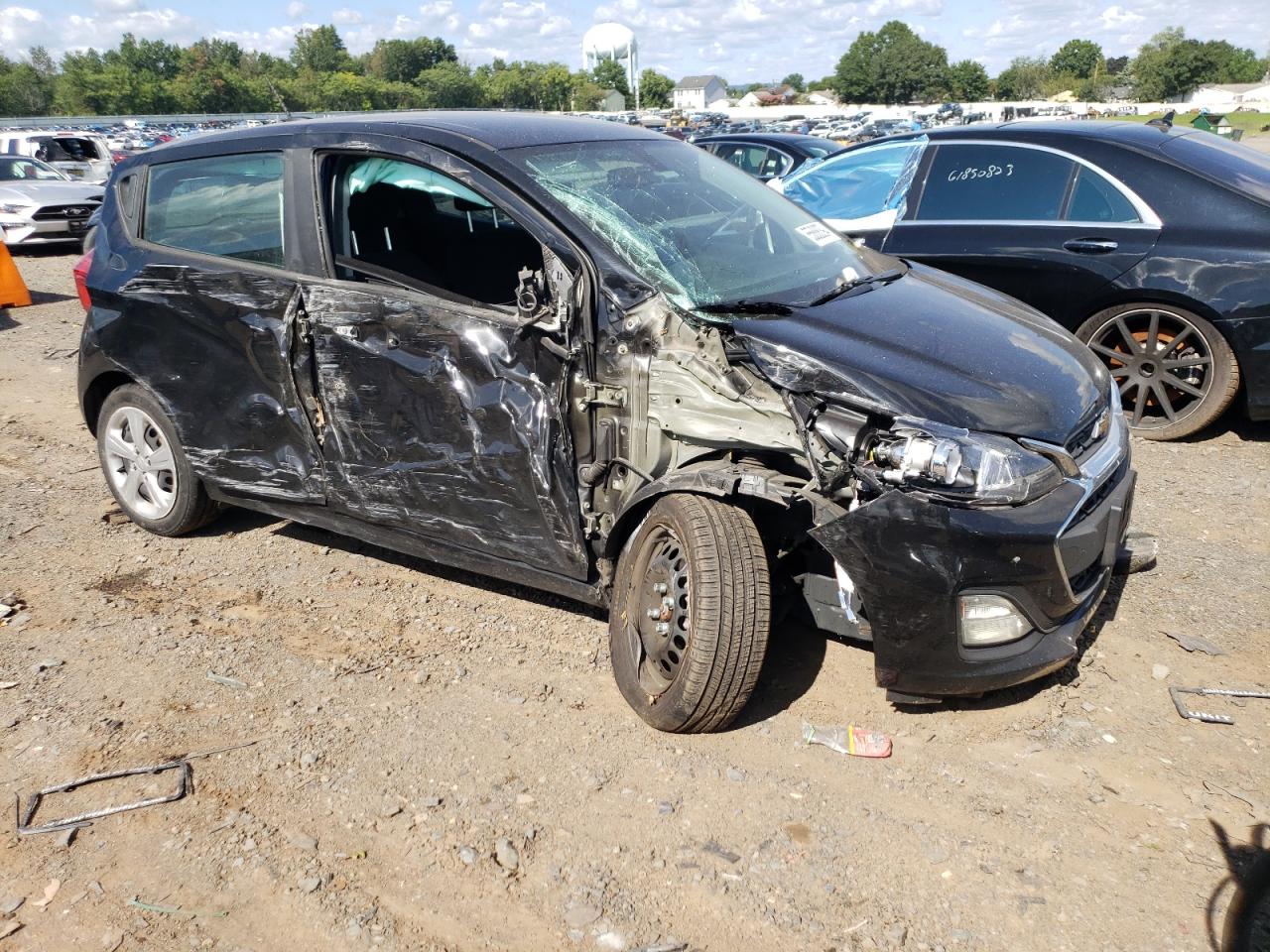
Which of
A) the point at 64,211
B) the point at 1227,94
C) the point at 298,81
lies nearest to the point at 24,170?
the point at 64,211

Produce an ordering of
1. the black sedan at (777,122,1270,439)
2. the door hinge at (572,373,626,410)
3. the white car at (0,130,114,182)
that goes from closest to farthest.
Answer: the door hinge at (572,373,626,410), the black sedan at (777,122,1270,439), the white car at (0,130,114,182)

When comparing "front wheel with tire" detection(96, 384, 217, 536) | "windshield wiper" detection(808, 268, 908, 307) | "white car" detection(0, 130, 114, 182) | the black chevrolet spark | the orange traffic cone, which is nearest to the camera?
the black chevrolet spark

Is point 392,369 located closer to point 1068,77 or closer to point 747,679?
point 747,679

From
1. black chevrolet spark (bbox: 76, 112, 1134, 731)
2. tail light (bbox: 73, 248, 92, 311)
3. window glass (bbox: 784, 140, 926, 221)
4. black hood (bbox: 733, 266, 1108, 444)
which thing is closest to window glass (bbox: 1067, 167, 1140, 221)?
window glass (bbox: 784, 140, 926, 221)

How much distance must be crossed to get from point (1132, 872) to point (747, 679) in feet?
3.81

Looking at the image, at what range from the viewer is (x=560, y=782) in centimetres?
318

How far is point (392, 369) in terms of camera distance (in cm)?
383

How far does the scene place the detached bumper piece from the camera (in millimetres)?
2896

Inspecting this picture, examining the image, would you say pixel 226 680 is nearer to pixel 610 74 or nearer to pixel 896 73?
pixel 896 73

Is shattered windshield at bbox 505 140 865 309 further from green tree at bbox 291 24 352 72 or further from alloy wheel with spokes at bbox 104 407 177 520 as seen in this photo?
green tree at bbox 291 24 352 72

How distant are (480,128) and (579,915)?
113 inches

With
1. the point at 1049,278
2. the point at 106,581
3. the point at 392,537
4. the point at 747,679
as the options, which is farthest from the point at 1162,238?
the point at 106,581

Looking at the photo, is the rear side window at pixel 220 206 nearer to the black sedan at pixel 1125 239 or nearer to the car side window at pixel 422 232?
the car side window at pixel 422 232

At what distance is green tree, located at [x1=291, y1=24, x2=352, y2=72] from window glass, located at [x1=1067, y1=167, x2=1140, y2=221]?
410 ft
